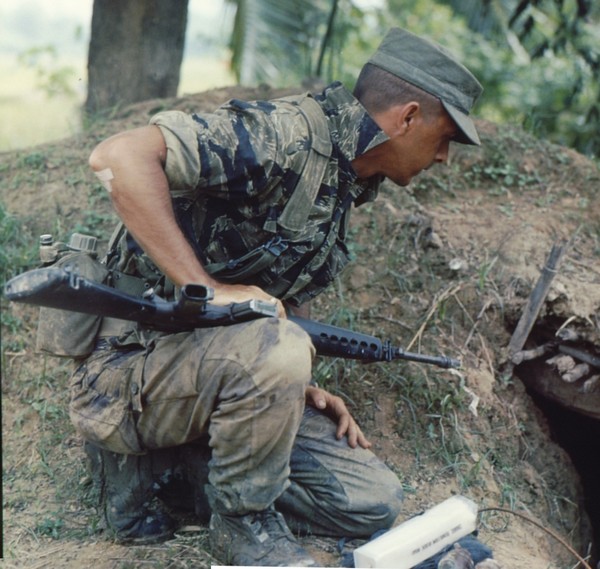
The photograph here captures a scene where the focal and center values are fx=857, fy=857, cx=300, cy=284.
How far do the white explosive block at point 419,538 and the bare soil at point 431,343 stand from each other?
1.05ft

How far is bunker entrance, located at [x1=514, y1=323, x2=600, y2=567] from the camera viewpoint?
4.14 meters

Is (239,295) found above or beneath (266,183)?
beneath

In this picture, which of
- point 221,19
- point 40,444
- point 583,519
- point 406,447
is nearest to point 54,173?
point 40,444

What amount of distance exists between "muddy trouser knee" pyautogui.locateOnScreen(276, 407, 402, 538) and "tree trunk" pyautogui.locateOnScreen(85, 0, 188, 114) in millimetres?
2911

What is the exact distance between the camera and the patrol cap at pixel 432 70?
10.2ft

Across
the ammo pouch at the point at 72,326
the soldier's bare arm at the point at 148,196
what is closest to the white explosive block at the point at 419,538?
the soldier's bare arm at the point at 148,196

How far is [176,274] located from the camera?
2771 mm

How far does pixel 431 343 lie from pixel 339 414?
0.90 m

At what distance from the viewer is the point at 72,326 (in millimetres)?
3033

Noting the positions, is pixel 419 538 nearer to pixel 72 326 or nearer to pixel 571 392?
pixel 72 326

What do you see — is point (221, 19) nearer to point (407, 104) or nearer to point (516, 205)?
point (516, 205)

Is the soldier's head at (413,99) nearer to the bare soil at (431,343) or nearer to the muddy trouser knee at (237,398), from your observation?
the muddy trouser knee at (237,398)

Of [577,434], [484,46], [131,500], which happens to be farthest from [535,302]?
[484,46]

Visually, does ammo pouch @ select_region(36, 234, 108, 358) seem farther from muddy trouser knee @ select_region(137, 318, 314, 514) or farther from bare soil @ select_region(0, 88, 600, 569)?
bare soil @ select_region(0, 88, 600, 569)
